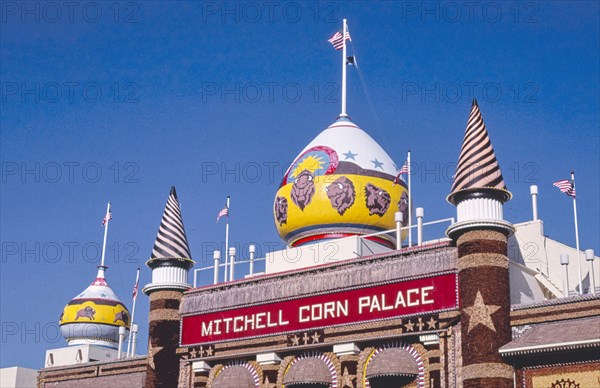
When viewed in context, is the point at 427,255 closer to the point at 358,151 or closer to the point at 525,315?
the point at 525,315

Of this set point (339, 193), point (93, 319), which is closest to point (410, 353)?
point (339, 193)

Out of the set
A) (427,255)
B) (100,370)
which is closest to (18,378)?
(100,370)

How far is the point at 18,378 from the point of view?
56.1 metres

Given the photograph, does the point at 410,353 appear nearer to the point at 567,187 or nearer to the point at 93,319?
the point at 567,187

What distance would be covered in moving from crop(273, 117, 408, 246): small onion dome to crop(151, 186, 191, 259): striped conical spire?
14.8ft

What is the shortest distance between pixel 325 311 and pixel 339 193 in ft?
20.8

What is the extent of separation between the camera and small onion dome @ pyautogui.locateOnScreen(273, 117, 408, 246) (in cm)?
4328

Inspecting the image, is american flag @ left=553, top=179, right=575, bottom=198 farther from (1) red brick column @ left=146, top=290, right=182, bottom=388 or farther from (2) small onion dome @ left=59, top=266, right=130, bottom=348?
(2) small onion dome @ left=59, top=266, right=130, bottom=348

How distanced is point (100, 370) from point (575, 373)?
25.4 metres

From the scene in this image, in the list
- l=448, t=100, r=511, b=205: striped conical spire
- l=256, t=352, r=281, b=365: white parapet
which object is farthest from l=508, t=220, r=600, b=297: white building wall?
l=256, t=352, r=281, b=365: white parapet

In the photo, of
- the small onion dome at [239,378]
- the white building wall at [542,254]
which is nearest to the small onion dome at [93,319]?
the small onion dome at [239,378]

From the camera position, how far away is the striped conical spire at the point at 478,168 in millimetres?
35688

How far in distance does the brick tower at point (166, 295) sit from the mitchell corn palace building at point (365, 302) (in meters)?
0.06

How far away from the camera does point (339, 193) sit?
43281 mm
